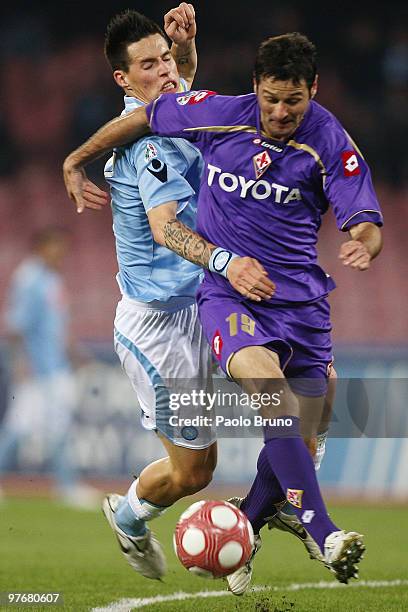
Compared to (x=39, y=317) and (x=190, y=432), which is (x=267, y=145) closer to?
(x=190, y=432)

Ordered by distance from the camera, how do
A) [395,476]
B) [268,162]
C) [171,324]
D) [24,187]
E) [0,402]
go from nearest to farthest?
[268,162] → [171,324] → [395,476] → [0,402] → [24,187]

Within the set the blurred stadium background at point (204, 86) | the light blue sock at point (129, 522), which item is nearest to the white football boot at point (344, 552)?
the light blue sock at point (129, 522)

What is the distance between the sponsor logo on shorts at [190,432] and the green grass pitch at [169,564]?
0.78 meters

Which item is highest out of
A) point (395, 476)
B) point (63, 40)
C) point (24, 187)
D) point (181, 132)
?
point (63, 40)

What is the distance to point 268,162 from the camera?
4.80 meters

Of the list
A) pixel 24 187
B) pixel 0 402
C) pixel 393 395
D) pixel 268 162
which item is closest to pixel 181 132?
pixel 268 162

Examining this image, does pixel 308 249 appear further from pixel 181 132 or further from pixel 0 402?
pixel 0 402

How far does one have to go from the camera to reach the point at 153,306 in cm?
564

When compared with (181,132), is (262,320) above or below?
below

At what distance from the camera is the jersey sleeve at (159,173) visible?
5.27 meters

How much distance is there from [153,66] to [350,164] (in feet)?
4.84

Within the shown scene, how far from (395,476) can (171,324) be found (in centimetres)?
621

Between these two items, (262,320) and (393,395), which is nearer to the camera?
(262,320)

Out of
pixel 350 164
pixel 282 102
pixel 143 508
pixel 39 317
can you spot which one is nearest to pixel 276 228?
pixel 350 164
